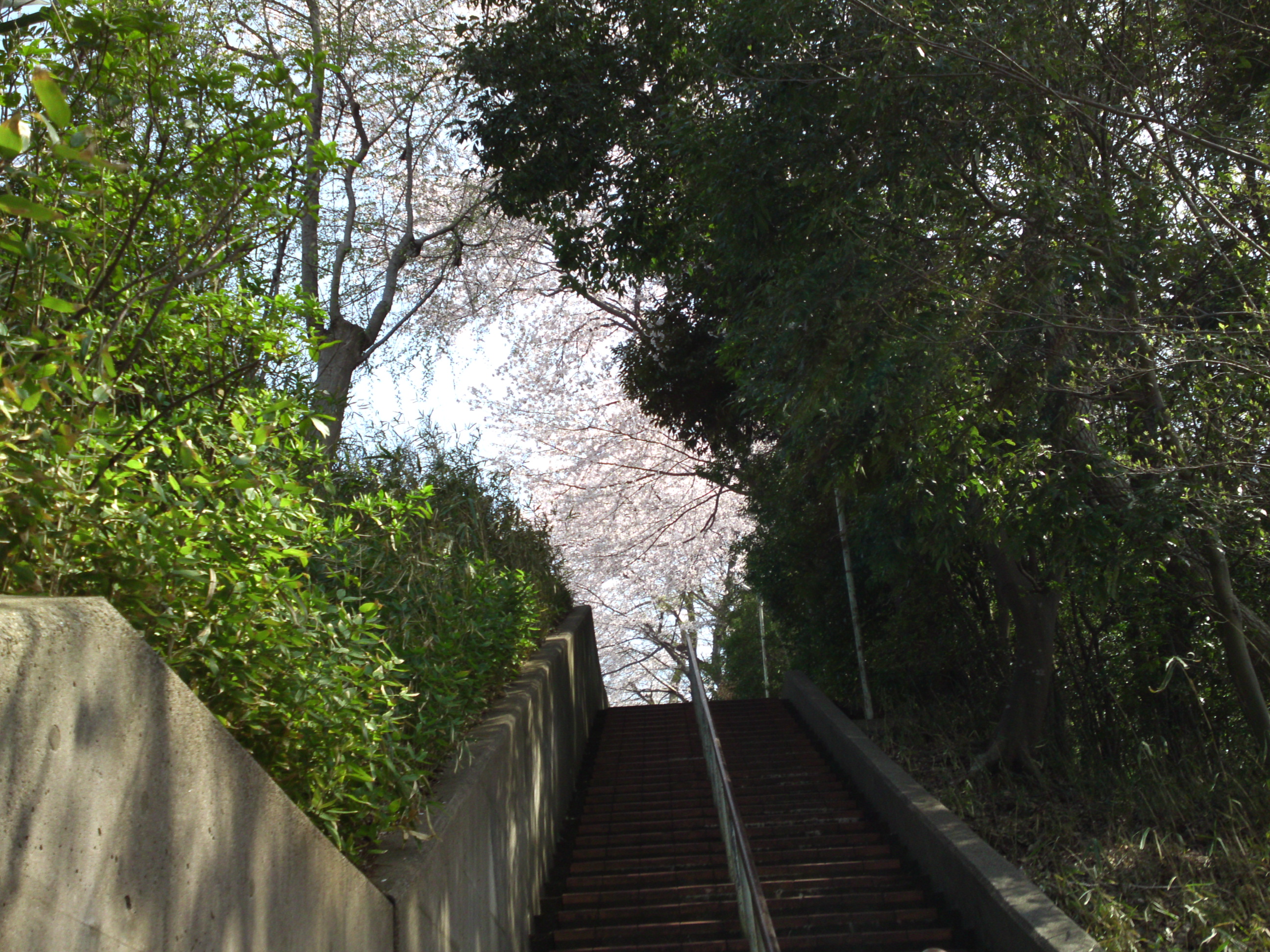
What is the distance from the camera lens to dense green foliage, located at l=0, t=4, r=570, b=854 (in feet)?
6.13

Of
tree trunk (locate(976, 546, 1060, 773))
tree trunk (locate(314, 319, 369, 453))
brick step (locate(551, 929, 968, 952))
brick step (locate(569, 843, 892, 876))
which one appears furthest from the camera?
tree trunk (locate(314, 319, 369, 453))

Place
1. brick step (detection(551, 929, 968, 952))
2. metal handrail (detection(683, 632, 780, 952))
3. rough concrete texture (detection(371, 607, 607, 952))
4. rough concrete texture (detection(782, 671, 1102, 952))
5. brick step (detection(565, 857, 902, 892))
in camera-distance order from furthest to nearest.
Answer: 1. brick step (detection(565, 857, 902, 892))
2. brick step (detection(551, 929, 968, 952))
3. rough concrete texture (detection(782, 671, 1102, 952))
4. metal handrail (detection(683, 632, 780, 952))
5. rough concrete texture (detection(371, 607, 607, 952))

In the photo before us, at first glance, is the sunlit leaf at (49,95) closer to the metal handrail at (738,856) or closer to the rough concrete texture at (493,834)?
the rough concrete texture at (493,834)

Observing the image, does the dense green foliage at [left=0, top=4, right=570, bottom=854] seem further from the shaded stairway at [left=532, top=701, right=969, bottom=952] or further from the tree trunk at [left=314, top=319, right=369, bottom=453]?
the tree trunk at [left=314, top=319, right=369, bottom=453]

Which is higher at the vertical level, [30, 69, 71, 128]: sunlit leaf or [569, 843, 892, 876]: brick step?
[30, 69, 71, 128]: sunlit leaf

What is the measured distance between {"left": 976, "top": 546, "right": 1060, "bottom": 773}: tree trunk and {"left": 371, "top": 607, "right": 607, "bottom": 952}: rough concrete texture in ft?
10.8

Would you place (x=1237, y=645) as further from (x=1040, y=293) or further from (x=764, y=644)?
(x=764, y=644)

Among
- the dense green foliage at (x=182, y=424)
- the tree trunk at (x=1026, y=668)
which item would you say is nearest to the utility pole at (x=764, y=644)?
the tree trunk at (x=1026, y=668)

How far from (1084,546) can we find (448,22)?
1107 cm

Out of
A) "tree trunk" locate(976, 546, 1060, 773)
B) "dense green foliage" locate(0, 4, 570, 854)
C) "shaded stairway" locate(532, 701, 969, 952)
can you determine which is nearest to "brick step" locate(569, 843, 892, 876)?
"shaded stairway" locate(532, 701, 969, 952)

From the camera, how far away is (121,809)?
1.64m

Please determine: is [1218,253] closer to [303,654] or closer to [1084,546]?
[1084,546]

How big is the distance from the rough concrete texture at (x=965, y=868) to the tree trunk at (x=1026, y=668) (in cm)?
95

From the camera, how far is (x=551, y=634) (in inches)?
348
